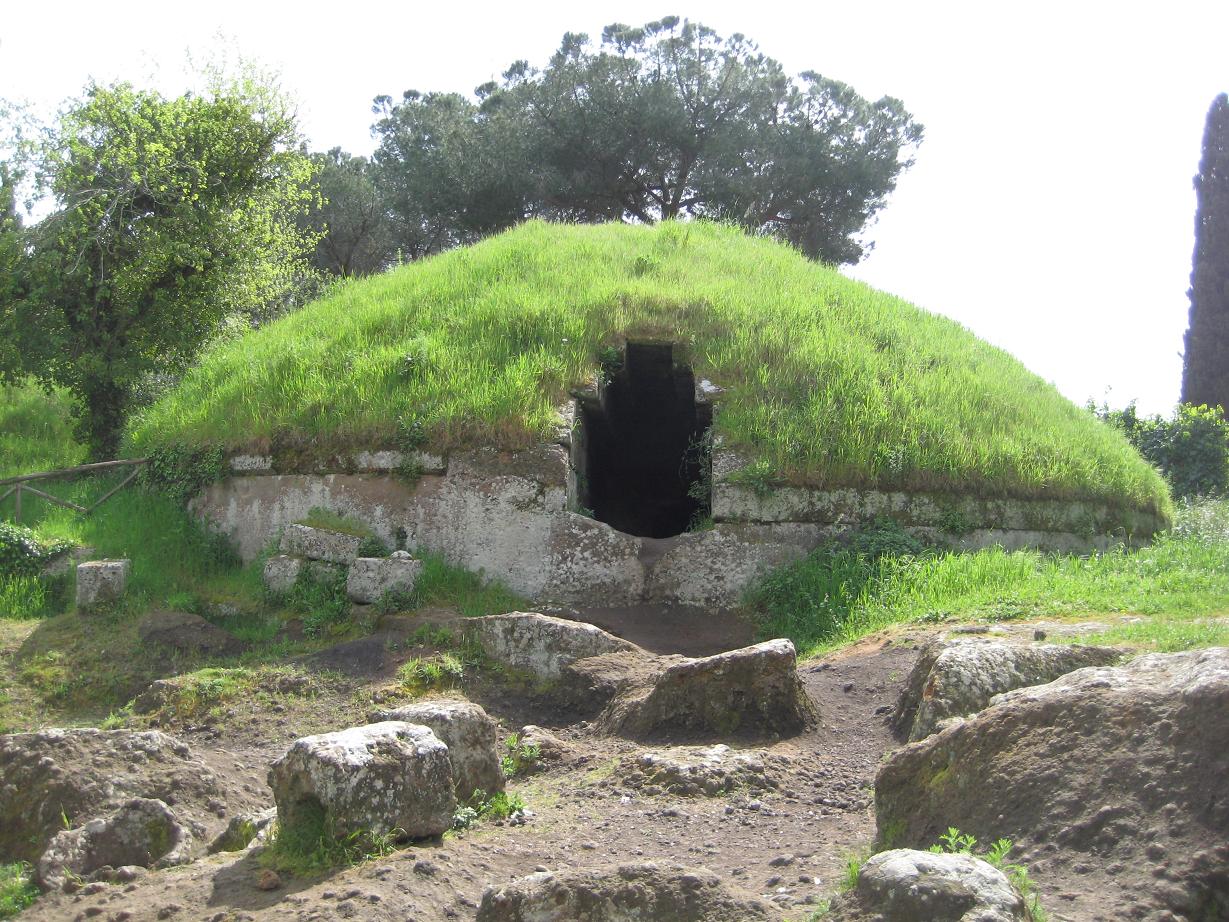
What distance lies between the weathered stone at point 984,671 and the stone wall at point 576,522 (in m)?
4.00

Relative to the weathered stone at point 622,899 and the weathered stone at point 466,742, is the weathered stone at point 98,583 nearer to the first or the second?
the weathered stone at point 466,742

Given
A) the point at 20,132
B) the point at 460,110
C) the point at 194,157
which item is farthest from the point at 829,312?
the point at 460,110

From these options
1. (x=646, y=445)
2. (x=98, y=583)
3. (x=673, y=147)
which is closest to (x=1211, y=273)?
(x=673, y=147)

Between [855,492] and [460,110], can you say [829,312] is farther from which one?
[460,110]

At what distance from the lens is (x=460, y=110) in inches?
1046

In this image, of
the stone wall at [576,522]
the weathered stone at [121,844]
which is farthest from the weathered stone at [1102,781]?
the stone wall at [576,522]

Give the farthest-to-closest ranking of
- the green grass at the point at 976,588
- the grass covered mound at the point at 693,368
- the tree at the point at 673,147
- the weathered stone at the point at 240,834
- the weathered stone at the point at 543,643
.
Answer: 1. the tree at the point at 673,147
2. the grass covered mound at the point at 693,368
3. the weathered stone at the point at 543,643
4. the green grass at the point at 976,588
5. the weathered stone at the point at 240,834

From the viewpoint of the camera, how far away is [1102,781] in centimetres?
386

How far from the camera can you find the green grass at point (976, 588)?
311 inches

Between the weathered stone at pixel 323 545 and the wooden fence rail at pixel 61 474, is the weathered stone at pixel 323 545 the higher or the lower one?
the lower one

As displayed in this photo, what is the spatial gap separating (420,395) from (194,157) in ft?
18.7

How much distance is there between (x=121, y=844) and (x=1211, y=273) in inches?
992

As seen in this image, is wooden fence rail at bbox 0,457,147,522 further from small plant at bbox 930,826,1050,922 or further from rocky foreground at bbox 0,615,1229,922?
small plant at bbox 930,826,1050,922

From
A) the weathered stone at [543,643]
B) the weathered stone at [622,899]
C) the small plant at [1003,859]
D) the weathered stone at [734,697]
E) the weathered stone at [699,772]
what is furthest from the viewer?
the weathered stone at [543,643]
